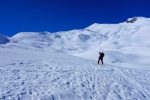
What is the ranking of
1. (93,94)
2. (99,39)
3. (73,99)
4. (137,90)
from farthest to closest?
(99,39) < (137,90) < (93,94) < (73,99)

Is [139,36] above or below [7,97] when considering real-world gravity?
above

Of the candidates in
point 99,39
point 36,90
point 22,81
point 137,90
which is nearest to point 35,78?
point 22,81

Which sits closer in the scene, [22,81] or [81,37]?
[22,81]

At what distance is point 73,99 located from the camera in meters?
7.45

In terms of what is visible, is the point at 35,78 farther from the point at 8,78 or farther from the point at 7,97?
the point at 7,97

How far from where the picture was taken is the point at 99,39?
4545 inches

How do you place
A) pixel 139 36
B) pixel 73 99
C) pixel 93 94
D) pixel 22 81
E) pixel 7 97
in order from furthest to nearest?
pixel 139 36 → pixel 22 81 → pixel 93 94 → pixel 73 99 → pixel 7 97

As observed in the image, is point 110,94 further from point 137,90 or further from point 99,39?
point 99,39

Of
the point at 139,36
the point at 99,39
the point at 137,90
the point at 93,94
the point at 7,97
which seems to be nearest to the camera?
the point at 7,97

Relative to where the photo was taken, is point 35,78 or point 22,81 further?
point 35,78

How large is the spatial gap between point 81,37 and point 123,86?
11002cm

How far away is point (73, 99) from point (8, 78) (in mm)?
3850

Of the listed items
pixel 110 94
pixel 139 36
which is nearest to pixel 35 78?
pixel 110 94

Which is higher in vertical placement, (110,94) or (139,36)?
(139,36)
